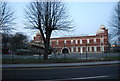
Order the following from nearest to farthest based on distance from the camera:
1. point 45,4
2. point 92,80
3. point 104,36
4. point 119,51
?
1. point 92,80
2. point 45,4
3. point 119,51
4. point 104,36

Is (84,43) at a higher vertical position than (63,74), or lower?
higher

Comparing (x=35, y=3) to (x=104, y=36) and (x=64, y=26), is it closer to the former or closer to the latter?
(x=64, y=26)

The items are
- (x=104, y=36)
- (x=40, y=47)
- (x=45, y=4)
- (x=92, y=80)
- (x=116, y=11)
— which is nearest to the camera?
(x=92, y=80)

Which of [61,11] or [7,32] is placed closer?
[61,11]

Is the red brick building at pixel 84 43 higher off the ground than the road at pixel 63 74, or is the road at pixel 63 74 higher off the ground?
the red brick building at pixel 84 43

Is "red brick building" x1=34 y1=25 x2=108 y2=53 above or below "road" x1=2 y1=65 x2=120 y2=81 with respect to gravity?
above

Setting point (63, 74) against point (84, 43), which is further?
point (84, 43)

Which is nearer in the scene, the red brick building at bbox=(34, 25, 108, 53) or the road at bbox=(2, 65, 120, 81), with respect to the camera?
the road at bbox=(2, 65, 120, 81)

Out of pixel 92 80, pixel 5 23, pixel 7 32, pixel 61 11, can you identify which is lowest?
pixel 92 80

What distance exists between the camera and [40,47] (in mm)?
43688

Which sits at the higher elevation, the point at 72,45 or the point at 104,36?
the point at 104,36

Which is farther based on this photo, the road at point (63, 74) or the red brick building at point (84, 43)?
the red brick building at point (84, 43)

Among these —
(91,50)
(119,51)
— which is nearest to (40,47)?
(91,50)

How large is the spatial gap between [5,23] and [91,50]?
39.1 meters
